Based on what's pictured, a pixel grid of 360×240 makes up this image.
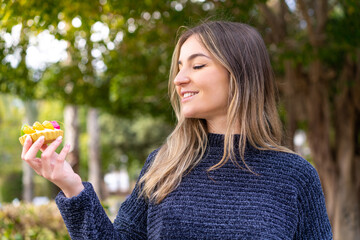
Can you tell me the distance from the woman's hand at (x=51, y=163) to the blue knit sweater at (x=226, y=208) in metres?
0.07

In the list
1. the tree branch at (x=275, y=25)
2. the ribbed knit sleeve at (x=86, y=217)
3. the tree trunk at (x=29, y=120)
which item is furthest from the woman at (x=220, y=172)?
the tree trunk at (x=29, y=120)

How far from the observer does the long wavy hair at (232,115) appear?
2002 millimetres

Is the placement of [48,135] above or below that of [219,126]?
above

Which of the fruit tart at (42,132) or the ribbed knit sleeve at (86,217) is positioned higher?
the fruit tart at (42,132)

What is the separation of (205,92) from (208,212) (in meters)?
0.52

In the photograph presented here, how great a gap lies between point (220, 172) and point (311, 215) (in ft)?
1.40

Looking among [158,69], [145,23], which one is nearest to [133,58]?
[158,69]

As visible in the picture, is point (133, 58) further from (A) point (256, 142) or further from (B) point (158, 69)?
(A) point (256, 142)

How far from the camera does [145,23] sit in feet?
17.7

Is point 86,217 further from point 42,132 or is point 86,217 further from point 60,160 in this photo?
point 42,132

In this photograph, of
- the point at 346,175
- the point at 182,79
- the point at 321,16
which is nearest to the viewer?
the point at 182,79

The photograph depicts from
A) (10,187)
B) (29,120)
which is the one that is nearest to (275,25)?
(29,120)

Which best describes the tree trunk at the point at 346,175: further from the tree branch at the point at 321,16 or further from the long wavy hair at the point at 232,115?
the long wavy hair at the point at 232,115

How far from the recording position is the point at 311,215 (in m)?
1.94
